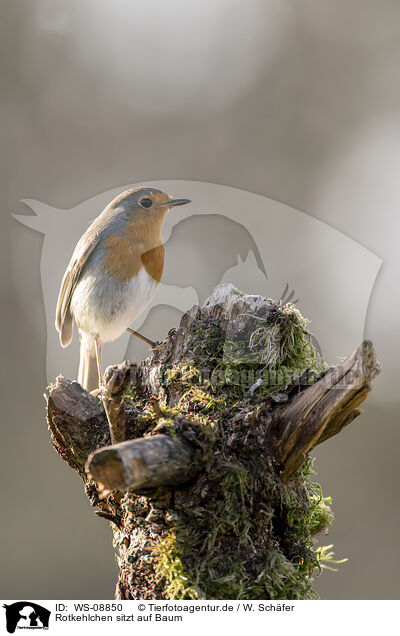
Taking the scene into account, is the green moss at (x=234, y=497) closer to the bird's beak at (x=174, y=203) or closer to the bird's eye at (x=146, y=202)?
the bird's beak at (x=174, y=203)

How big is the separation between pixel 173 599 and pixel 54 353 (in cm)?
179

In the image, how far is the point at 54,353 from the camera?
3.08 meters

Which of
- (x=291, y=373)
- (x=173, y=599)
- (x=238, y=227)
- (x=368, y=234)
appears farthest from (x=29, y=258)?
(x=173, y=599)

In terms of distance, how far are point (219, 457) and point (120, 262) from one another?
4.66 feet

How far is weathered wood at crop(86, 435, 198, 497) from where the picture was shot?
4.42ft

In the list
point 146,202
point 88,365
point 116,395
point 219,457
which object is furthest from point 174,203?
point 219,457

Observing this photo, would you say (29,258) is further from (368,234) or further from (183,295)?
(368,234)

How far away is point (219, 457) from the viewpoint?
5.50ft

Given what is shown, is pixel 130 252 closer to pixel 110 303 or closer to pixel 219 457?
pixel 110 303
